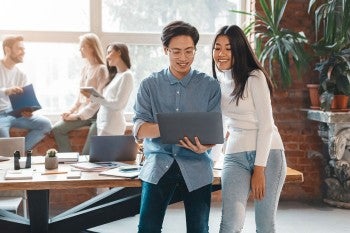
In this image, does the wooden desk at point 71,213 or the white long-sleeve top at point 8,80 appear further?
the white long-sleeve top at point 8,80

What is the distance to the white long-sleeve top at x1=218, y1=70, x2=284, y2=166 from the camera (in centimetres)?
230

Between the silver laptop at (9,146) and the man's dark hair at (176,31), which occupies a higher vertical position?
the man's dark hair at (176,31)

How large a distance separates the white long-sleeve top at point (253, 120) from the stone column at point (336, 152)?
7.43 ft

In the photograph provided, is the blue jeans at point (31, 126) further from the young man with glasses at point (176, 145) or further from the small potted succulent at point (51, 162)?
the young man with glasses at point (176, 145)

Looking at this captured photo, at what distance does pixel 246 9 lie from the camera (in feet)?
16.6

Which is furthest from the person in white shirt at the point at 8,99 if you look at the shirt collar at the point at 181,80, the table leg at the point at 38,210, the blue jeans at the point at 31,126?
the shirt collar at the point at 181,80

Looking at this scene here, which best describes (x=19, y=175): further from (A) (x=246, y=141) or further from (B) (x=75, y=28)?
(B) (x=75, y=28)

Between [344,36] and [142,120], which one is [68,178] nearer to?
[142,120]

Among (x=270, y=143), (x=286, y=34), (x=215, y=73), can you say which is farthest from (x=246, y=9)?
(x=270, y=143)

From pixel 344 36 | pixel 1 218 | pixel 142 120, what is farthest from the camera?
pixel 344 36

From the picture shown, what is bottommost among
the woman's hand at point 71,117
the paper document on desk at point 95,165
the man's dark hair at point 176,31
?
the paper document on desk at point 95,165

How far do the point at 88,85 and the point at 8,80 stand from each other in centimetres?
74

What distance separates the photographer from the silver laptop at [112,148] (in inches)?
118

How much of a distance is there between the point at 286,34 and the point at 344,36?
52cm
